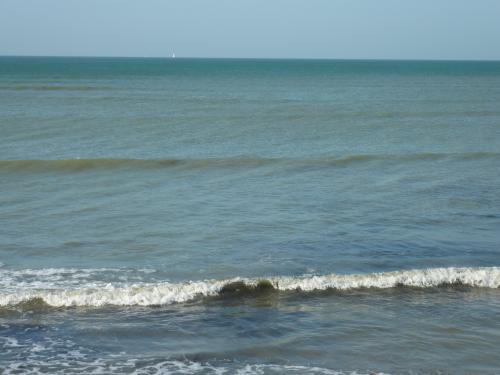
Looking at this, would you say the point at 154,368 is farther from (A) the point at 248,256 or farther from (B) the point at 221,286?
(A) the point at 248,256

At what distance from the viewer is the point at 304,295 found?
11539 mm

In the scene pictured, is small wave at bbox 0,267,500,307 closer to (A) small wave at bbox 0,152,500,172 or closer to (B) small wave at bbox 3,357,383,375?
(B) small wave at bbox 3,357,383,375

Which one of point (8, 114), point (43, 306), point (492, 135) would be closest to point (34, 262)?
point (43, 306)

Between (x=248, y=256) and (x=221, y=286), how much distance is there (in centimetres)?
190

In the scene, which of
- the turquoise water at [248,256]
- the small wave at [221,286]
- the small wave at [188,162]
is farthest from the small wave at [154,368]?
the small wave at [188,162]

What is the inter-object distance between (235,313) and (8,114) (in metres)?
30.1

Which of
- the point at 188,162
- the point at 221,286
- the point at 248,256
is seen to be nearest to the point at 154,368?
the point at 221,286

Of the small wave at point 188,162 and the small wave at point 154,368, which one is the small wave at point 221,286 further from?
the small wave at point 188,162

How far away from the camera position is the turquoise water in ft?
30.5

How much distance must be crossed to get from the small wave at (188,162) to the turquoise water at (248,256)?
0.40ft

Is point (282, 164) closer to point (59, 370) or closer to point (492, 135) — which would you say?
point (492, 135)

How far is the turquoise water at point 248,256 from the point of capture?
30.5 ft

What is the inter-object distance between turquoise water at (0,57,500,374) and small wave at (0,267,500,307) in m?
A: 0.03

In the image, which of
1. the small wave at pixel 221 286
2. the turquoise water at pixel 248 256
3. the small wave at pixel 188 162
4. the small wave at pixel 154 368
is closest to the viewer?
the small wave at pixel 154 368
